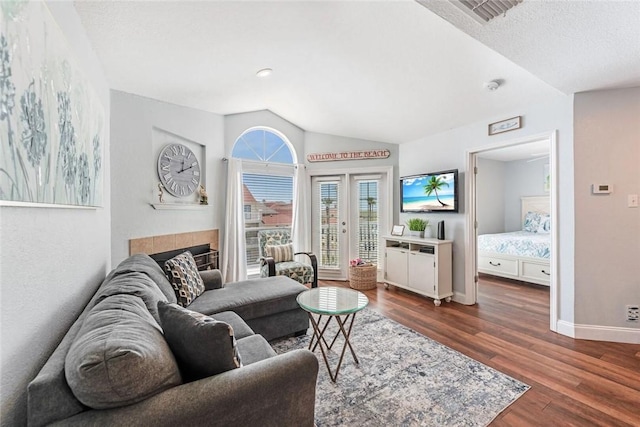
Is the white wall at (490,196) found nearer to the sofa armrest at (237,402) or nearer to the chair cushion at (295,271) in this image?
the chair cushion at (295,271)

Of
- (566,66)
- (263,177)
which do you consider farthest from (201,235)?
(566,66)

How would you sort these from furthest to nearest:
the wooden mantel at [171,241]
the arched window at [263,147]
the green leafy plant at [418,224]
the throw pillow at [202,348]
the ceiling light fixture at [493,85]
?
the arched window at [263,147], the green leafy plant at [418,224], the wooden mantel at [171,241], the ceiling light fixture at [493,85], the throw pillow at [202,348]

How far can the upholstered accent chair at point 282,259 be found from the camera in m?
3.68

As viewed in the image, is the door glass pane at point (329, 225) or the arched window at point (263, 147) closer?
the arched window at point (263, 147)

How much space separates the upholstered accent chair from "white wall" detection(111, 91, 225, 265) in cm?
92

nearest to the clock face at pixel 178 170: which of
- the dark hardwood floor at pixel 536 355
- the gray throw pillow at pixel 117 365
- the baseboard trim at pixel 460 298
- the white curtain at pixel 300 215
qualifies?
the white curtain at pixel 300 215

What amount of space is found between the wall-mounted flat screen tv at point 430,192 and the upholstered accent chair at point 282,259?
66.5 inches

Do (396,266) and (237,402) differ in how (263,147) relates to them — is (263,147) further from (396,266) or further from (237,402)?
(237,402)

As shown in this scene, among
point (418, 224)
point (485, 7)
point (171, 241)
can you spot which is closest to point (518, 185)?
point (418, 224)

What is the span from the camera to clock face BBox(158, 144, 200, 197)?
3.26 meters

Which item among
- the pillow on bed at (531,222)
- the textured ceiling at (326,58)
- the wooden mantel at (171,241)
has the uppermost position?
the textured ceiling at (326,58)

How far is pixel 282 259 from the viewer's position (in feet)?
13.5

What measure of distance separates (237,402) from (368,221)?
13.1 feet

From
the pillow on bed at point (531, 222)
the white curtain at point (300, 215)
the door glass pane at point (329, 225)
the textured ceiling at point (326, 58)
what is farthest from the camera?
the pillow on bed at point (531, 222)
